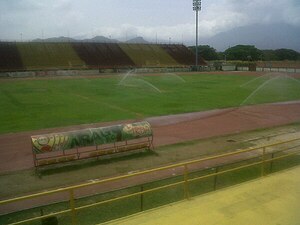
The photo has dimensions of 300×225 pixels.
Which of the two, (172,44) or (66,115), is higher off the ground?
(172,44)

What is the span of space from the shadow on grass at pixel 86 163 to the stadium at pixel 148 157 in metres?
0.05

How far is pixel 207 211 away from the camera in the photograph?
29.3ft

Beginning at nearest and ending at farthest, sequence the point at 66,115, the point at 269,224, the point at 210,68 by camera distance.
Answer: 1. the point at 269,224
2. the point at 66,115
3. the point at 210,68

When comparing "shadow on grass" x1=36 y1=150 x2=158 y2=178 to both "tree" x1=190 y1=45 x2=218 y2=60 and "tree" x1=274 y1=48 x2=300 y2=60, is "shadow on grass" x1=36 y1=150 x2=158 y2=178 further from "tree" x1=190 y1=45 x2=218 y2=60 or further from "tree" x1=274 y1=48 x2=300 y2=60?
"tree" x1=274 y1=48 x2=300 y2=60

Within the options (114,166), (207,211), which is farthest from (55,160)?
(207,211)

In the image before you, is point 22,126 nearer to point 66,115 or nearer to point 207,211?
point 66,115

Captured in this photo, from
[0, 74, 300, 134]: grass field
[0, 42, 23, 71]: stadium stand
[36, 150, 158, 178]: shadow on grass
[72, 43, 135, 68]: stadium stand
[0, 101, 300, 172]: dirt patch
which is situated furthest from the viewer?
[72, 43, 135, 68]: stadium stand

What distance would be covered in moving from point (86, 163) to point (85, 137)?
1.24 m

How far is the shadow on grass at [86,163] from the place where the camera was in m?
15.3

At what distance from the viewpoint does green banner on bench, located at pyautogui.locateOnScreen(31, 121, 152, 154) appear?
15.4 meters

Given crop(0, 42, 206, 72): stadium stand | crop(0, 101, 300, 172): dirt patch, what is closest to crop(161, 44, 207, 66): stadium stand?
crop(0, 42, 206, 72): stadium stand

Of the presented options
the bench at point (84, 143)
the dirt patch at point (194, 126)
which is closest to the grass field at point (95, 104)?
the dirt patch at point (194, 126)

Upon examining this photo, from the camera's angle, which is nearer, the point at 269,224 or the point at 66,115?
the point at 269,224

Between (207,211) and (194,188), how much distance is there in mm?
4166
